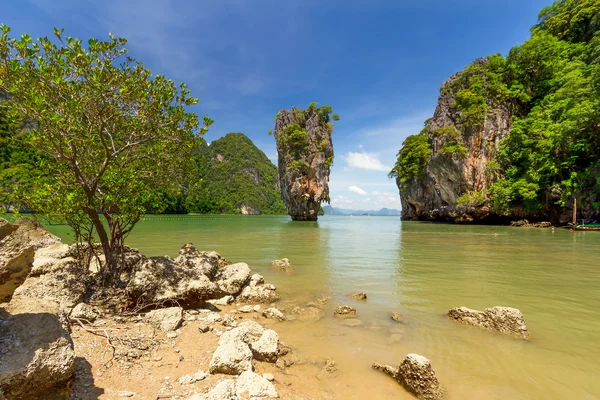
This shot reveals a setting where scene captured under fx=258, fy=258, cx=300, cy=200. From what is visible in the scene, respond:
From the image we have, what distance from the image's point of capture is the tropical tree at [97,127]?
14.4ft

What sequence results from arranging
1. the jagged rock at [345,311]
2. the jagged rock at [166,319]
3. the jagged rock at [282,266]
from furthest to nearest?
the jagged rock at [282,266], the jagged rock at [345,311], the jagged rock at [166,319]

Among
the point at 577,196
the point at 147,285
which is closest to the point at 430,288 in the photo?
the point at 147,285

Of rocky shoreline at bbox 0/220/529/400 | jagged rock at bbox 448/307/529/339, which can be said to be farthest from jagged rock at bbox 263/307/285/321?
jagged rock at bbox 448/307/529/339

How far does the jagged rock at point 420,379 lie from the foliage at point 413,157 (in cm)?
4320

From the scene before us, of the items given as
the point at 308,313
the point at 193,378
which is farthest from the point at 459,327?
the point at 193,378

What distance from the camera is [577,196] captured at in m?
26.4

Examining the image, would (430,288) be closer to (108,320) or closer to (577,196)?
(108,320)

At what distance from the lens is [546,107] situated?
102 ft

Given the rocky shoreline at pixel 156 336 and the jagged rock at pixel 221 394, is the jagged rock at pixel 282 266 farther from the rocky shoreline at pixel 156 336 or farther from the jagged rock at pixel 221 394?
the jagged rock at pixel 221 394

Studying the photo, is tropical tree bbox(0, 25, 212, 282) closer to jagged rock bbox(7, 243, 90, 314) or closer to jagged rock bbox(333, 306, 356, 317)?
jagged rock bbox(7, 243, 90, 314)

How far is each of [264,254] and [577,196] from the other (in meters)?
33.0

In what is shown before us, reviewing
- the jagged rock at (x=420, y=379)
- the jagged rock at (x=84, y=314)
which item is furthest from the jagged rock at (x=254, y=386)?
the jagged rock at (x=84, y=314)

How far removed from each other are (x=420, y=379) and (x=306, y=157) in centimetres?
4503

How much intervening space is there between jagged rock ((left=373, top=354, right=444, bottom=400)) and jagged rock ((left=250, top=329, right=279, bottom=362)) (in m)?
1.82
